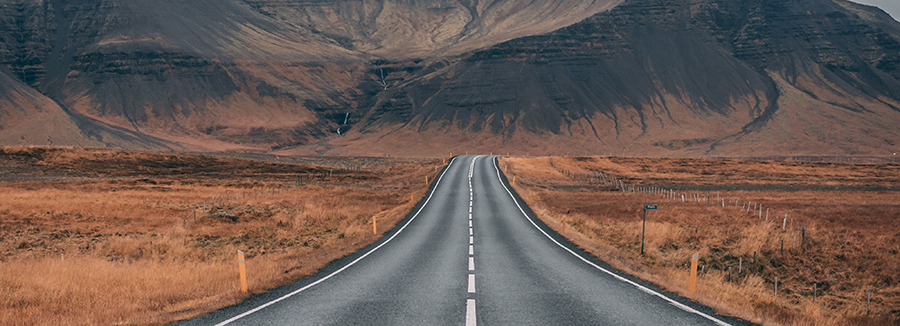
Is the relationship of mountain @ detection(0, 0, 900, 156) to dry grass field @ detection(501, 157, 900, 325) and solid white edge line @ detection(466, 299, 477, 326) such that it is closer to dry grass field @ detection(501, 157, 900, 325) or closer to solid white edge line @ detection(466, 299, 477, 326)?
dry grass field @ detection(501, 157, 900, 325)

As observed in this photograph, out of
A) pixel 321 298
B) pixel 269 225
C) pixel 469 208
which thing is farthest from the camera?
pixel 469 208

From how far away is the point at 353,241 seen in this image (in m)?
22.6

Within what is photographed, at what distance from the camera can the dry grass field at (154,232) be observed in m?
12.5

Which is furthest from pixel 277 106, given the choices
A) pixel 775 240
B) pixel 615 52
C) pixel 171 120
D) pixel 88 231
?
pixel 775 240

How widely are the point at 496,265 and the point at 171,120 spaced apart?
469 feet

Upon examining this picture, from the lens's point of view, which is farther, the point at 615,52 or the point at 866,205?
the point at 615,52

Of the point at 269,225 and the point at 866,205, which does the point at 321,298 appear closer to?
the point at 269,225

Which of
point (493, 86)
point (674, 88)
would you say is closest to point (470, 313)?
point (493, 86)

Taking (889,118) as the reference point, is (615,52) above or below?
above

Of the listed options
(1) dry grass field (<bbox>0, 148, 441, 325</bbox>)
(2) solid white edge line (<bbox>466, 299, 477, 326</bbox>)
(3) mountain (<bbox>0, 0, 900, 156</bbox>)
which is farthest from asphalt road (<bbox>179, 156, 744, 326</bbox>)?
(3) mountain (<bbox>0, 0, 900, 156</bbox>)

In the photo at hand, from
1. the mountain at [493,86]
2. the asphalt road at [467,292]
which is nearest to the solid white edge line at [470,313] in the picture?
the asphalt road at [467,292]

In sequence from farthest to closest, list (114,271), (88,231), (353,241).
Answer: (88,231)
(353,241)
(114,271)

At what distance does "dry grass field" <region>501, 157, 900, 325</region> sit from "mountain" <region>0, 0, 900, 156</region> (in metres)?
85.0

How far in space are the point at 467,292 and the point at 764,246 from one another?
54.3 ft
